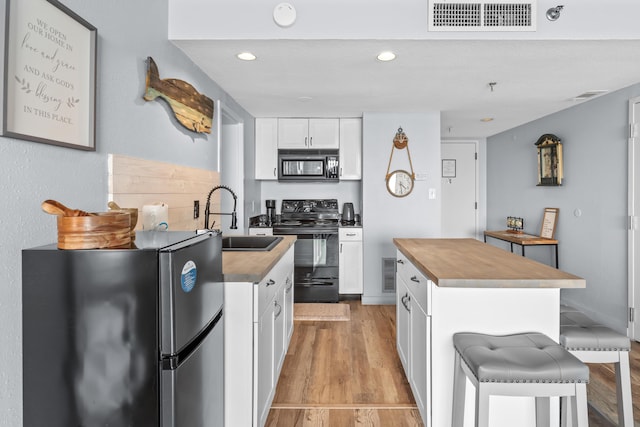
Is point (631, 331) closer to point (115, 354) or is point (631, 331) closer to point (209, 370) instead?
point (209, 370)

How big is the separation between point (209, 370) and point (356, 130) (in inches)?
140

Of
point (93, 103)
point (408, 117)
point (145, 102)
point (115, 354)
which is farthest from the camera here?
point (408, 117)

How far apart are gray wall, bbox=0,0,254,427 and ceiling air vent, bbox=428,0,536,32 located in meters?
1.60

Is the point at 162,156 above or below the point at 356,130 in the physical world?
below

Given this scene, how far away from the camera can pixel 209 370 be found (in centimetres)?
135

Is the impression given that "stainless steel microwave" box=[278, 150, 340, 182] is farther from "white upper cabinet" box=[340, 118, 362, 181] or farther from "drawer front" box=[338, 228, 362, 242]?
"drawer front" box=[338, 228, 362, 242]

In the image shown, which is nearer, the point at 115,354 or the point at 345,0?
the point at 115,354

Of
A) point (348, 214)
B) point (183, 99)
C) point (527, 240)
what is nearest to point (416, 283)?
point (183, 99)

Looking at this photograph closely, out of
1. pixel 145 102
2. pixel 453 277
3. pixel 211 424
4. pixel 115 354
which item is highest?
pixel 145 102

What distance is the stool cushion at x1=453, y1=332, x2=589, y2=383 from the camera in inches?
49.2

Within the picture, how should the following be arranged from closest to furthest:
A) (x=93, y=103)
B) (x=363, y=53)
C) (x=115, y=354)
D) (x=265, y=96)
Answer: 1. (x=115, y=354)
2. (x=93, y=103)
3. (x=363, y=53)
4. (x=265, y=96)

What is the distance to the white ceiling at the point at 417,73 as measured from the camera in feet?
7.53

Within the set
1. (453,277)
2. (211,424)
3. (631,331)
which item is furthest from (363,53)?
(631,331)

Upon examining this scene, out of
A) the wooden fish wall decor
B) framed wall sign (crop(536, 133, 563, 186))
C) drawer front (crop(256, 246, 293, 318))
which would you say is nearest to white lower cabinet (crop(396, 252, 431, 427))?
drawer front (crop(256, 246, 293, 318))
